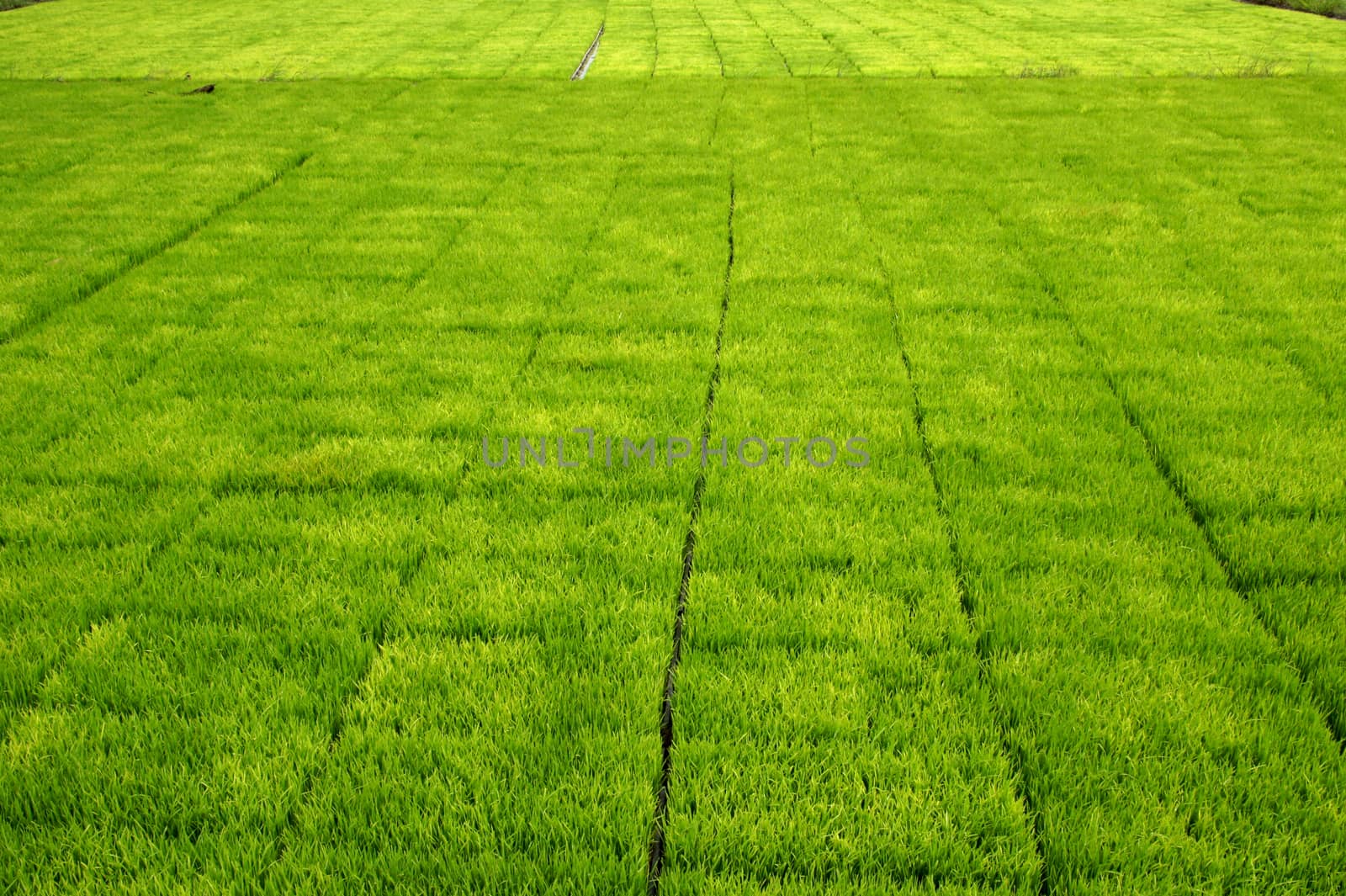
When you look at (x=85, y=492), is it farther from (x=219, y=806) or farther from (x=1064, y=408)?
(x=1064, y=408)

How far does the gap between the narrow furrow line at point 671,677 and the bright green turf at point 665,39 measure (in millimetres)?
13044

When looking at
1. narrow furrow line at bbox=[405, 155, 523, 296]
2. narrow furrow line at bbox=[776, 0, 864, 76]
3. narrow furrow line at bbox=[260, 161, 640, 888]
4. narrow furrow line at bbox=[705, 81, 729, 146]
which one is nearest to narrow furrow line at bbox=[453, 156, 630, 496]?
narrow furrow line at bbox=[260, 161, 640, 888]

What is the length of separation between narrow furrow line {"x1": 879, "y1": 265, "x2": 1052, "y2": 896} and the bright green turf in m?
12.5

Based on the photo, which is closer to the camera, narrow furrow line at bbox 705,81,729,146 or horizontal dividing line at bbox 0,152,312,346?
horizontal dividing line at bbox 0,152,312,346

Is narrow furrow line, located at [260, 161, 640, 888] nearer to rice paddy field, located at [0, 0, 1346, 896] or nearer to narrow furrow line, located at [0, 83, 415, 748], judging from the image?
rice paddy field, located at [0, 0, 1346, 896]

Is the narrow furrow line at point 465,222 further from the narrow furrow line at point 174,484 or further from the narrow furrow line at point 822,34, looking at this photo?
the narrow furrow line at point 822,34

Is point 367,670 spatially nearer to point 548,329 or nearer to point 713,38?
point 548,329

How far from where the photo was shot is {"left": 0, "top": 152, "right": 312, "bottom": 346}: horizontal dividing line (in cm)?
616

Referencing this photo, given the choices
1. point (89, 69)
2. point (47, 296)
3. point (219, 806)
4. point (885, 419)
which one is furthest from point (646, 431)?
point (89, 69)

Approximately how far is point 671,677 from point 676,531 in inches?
36.4

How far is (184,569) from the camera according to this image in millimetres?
3693

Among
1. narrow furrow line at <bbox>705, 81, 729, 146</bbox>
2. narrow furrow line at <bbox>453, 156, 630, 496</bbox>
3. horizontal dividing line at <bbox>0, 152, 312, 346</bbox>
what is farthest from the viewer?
narrow furrow line at <bbox>705, 81, 729, 146</bbox>

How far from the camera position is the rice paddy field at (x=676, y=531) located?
2592 millimetres

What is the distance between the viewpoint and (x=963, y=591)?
3555 mm
